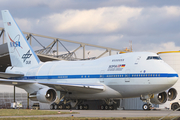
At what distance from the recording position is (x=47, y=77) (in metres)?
36.8

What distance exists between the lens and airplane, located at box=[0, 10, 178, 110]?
29.3 metres

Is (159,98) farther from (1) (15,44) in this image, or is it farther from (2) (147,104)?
(1) (15,44)

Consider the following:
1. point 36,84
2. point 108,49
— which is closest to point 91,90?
point 36,84

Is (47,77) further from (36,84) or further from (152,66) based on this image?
(152,66)

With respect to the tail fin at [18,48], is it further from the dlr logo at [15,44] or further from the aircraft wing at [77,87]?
the aircraft wing at [77,87]

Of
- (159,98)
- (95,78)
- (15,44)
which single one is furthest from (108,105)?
(15,44)

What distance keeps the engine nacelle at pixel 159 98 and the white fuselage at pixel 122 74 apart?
3.22m

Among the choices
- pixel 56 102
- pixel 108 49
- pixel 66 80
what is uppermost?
pixel 108 49

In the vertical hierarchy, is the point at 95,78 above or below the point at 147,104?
above

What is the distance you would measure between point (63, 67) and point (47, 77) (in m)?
2.30

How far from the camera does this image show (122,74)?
30.4 meters

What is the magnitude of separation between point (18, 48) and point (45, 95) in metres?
10.9

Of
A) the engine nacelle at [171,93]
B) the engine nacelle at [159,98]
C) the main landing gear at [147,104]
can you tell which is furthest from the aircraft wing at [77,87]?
the engine nacelle at [171,93]

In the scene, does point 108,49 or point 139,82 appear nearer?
point 139,82
